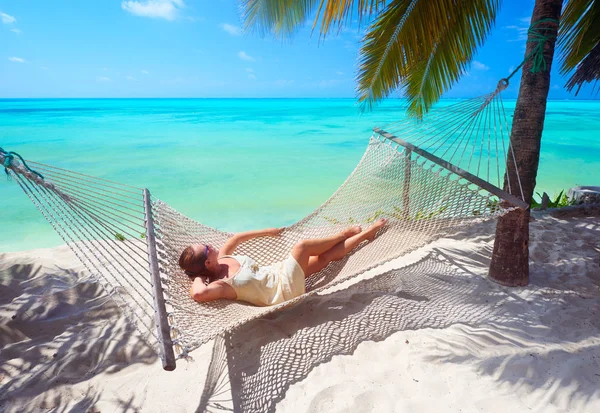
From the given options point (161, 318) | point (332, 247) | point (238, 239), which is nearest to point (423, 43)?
point (332, 247)

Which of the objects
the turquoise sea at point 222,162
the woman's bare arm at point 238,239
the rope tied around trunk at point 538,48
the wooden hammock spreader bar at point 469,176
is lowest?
the turquoise sea at point 222,162

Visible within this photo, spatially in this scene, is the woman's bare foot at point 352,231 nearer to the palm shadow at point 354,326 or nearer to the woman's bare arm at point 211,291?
the palm shadow at point 354,326

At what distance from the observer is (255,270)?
185 cm

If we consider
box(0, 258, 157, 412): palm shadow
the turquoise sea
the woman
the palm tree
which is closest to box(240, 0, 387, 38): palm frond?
the palm tree

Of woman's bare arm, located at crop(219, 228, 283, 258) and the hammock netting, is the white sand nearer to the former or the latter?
the hammock netting

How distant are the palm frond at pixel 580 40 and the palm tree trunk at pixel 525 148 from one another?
116 centimetres

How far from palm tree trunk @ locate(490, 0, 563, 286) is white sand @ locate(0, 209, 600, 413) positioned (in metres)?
0.15

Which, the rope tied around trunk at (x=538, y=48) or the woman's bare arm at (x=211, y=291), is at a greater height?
the rope tied around trunk at (x=538, y=48)

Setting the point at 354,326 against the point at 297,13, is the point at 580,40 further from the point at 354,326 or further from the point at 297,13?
the point at 354,326

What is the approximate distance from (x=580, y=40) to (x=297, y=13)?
2150mm

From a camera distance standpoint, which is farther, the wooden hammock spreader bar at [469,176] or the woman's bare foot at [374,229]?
the woman's bare foot at [374,229]

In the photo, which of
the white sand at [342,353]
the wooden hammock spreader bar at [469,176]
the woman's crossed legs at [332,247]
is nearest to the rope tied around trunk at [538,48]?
the wooden hammock spreader bar at [469,176]

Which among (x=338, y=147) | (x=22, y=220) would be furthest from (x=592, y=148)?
(x=22, y=220)

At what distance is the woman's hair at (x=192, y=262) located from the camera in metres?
1.72
